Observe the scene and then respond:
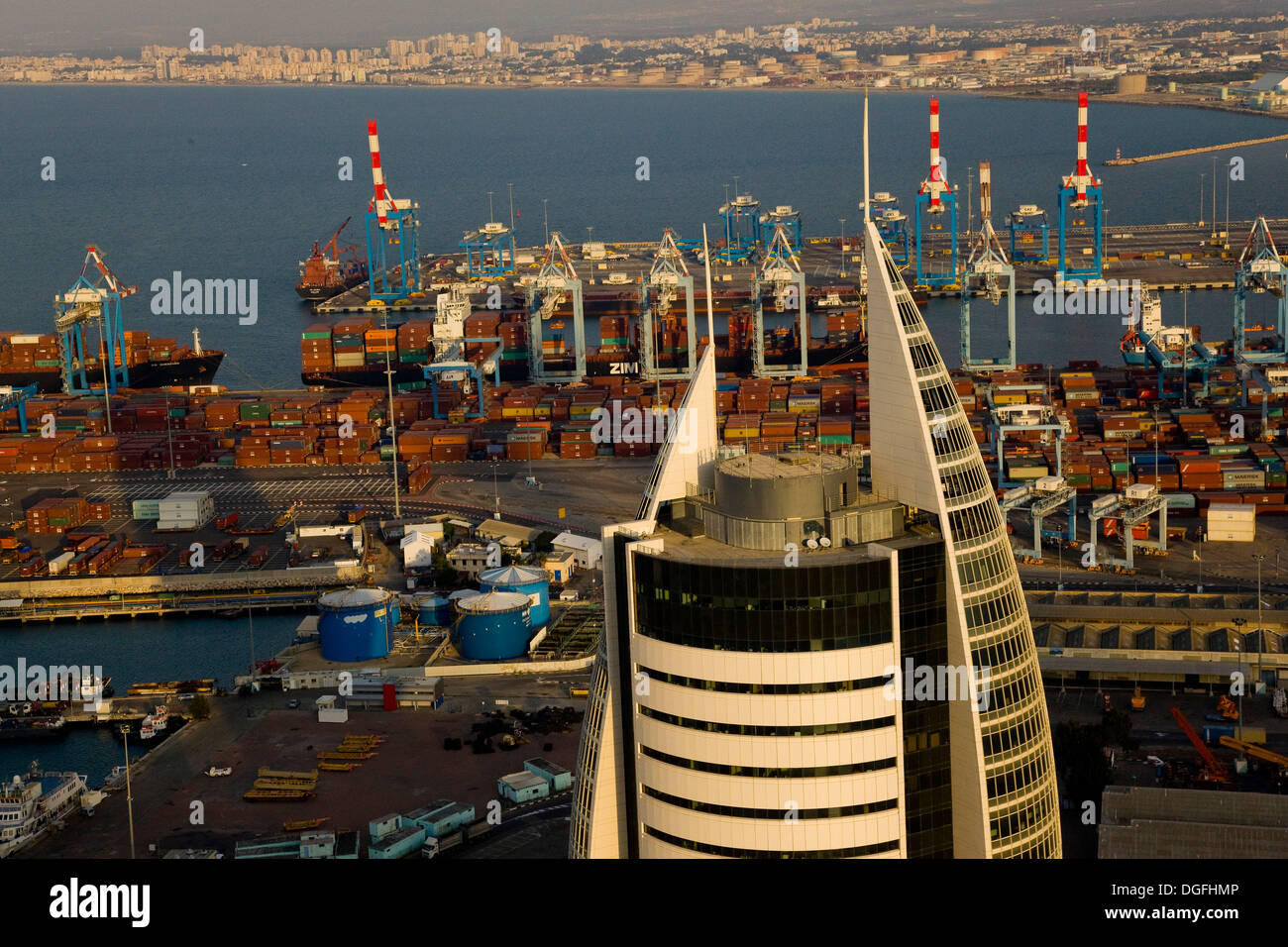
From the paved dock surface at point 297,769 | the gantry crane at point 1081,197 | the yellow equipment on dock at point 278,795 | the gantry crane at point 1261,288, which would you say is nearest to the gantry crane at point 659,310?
the gantry crane at point 1261,288

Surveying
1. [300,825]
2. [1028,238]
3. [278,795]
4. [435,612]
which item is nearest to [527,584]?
[435,612]

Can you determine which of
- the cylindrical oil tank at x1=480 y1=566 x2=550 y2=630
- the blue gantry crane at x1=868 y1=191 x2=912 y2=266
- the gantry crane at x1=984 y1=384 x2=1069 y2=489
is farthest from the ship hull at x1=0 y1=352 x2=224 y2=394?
the cylindrical oil tank at x1=480 y1=566 x2=550 y2=630

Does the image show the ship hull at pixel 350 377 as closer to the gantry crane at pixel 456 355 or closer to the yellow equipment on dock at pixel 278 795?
the gantry crane at pixel 456 355

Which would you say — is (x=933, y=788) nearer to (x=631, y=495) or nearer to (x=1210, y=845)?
(x=1210, y=845)

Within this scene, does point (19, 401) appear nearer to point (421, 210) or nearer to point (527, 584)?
point (527, 584)

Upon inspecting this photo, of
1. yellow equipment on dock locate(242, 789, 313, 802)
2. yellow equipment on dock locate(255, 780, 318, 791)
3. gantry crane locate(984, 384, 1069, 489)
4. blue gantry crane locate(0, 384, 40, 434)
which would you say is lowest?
yellow equipment on dock locate(242, 789, 313, 802)

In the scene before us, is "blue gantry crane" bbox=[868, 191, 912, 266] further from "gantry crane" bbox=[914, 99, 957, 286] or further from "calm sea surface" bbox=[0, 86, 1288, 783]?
"calm sea surface" bbox=[0, 86, 1288, 783]
